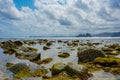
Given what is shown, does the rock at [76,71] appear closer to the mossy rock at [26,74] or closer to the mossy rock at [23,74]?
the mossy rock at [26,74]

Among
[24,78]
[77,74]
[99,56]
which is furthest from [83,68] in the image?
[99,56]

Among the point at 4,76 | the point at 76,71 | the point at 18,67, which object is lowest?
the point at 4,76

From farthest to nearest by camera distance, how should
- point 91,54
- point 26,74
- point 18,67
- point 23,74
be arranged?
point 91,54 < point 18,67 < point 26,74 < point 23,74

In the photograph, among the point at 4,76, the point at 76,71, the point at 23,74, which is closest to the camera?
the point at 76,71

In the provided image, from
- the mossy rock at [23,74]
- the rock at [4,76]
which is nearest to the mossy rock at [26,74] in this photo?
the mossy rock at [23,74]

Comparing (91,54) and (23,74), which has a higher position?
(91,54)

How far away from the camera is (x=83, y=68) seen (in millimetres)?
21547

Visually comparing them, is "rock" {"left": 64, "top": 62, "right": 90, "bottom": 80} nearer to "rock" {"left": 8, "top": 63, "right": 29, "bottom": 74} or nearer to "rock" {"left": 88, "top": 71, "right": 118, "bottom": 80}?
"rock" {"left": 88, "top": 71, "right": 118, "bottom": 80}

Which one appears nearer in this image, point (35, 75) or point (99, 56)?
point (35, 75)

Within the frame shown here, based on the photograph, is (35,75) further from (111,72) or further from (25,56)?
(25,56)

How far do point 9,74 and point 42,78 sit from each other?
4114 millimetres

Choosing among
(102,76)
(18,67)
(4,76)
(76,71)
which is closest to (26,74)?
(4,76)

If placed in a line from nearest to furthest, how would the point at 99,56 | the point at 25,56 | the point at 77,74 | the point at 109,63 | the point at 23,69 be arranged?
the point at 77,74
the point at 23,69
the point at 109,63
the point at 99,56
the point at 25,56

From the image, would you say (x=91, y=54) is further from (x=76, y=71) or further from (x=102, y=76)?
(x=76, y=71)
